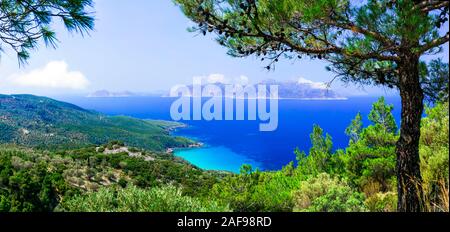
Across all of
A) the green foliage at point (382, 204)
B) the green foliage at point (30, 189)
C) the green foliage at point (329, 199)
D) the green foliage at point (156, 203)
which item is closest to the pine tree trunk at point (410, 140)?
the green foliage at point (382, 204)

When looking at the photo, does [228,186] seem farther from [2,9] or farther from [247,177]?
[2,9]

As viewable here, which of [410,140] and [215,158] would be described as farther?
[215,158]

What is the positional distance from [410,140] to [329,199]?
2295 mm

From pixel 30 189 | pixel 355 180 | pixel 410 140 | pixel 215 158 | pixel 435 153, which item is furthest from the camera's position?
pixel 215 158

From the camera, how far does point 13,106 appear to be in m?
97.8

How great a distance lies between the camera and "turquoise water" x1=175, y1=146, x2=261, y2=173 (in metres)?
82.2

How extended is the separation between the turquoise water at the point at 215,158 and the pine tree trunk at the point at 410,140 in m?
75.7

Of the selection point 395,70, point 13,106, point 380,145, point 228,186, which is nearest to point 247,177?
point 228,186

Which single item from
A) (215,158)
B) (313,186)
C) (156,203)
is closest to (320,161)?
(313,186)

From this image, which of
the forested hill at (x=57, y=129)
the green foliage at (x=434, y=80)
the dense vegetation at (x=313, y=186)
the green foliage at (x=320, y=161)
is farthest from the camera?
the forested hill at (x=57, y=129)

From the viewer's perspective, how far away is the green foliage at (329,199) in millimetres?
5598

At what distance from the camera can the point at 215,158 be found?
93000 mm

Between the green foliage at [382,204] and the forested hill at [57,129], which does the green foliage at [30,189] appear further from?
the forested hill at [57,129]

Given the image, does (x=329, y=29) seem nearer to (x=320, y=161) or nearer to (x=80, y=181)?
(x=320, y=161)
